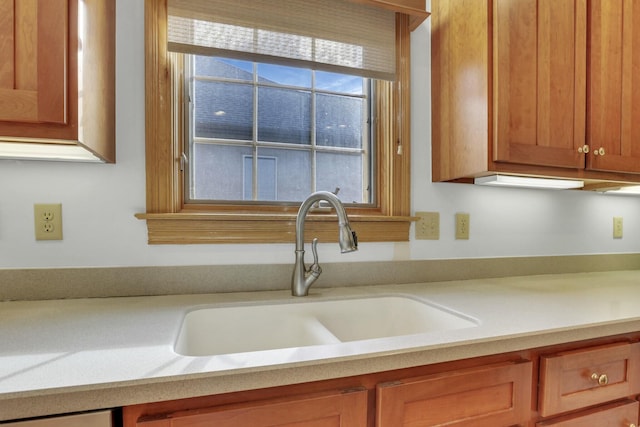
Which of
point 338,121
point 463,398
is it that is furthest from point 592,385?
point 338,121

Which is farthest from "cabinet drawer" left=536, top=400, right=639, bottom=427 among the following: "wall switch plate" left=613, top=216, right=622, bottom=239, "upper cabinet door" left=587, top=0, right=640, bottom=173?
"wall switch plate" left=613, top=216, right=622, bottom=239

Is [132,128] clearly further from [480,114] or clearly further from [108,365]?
[480,114]

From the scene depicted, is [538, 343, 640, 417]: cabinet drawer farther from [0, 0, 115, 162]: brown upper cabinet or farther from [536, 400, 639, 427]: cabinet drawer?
[0, 0, 115, 162]: brown upper cabinet

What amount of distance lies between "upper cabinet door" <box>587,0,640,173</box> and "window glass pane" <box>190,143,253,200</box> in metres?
1.28

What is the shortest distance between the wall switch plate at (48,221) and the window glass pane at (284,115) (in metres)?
0.69

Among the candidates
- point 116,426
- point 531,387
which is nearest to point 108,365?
point 116,426

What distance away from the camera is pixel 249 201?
1.25m

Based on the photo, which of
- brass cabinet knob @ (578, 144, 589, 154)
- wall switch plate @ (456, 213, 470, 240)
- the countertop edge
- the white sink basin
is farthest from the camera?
wall switch plate @ (456, 213, 470, 240)

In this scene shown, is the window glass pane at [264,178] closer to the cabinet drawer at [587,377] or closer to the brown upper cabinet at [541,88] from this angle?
the brown upper cabinet at [541,88]

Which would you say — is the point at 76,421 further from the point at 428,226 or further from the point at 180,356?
the point at 428,226

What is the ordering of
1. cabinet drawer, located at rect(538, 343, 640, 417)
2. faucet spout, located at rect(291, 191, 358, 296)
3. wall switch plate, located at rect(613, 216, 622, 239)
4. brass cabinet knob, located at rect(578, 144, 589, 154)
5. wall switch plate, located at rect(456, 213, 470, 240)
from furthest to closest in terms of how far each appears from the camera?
wall switch plate, located at rect(613, 216, 622, 239)
wall switch plate, located at rect(456, 213, 470, 240)
brass cabinet knob, located at rect(578, 144, 589, 154)
faucet spout, located at rect(291, 191, 358, 296)
cabinet drawer, located at rect(538, 343, 640, 417)

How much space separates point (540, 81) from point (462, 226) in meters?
0.59

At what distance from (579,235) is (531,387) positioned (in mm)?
1172

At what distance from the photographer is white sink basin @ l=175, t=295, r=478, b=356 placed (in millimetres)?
954
